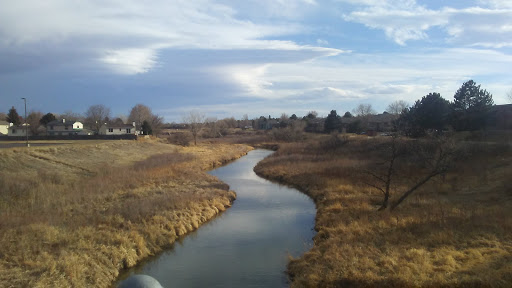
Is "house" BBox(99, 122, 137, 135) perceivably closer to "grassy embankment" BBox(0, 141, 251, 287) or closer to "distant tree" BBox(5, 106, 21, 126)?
"distant tree" BBox(5, 106, 21, 126)

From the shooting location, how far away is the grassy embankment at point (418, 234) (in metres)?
10.9

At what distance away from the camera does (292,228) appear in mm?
19359

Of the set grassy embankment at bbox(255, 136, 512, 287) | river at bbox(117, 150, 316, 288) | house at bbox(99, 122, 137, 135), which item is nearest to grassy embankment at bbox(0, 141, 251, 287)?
river at bbox(117, 150, 316, 288)

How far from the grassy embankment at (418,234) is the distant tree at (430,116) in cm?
1880

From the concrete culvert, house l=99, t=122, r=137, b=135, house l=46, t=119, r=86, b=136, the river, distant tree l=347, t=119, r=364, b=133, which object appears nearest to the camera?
the concrete culvert

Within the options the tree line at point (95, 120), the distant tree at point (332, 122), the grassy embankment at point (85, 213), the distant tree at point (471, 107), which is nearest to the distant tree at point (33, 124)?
the tree line at point (95, 120)

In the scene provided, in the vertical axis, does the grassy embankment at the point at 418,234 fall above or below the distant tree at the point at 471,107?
below

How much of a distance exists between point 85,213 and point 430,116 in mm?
45959

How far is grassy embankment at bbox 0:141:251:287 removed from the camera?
1195 centimetres

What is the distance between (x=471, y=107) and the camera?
154 feet

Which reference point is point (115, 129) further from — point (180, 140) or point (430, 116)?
point (430, 116)

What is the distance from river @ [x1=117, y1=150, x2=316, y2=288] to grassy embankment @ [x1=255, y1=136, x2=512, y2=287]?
3.37 feet

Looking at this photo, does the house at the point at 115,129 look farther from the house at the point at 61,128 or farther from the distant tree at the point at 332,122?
the distant tree at the point at 332,122

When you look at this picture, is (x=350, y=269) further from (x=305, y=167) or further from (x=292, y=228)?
(x=305, y=167)
